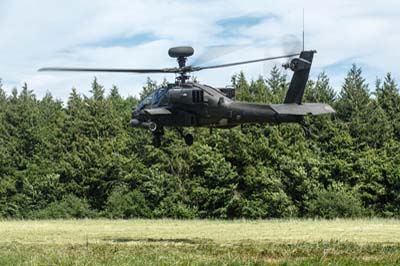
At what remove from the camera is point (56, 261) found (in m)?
18.1

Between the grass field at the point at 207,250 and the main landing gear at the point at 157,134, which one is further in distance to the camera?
the main landing gear at the point at 157,134

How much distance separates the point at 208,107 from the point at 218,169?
4315cm

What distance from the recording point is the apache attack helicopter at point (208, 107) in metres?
27.6

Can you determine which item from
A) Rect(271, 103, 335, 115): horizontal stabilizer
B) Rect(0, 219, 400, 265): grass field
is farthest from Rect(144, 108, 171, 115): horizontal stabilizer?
Rect(0, 219, 400, 265): grass field

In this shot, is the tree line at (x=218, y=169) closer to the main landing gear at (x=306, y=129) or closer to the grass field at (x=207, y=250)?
the grass field at (x=207, y=250)

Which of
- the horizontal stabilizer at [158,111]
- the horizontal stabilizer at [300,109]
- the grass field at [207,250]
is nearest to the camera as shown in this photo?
the grass field at [207,250]

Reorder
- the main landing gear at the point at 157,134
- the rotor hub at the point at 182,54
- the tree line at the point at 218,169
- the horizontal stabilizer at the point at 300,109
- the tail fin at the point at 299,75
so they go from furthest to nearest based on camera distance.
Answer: the tree line at the point at 218,169 < the tail fin at the point at 299,75 < the main landing gear at the point at 157,134 < the horizontal stabilizer at the point at 300,109 < the rotor hub at the point at 182,54

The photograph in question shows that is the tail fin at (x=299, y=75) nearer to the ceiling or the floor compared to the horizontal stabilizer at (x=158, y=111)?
nearer to the ceiling

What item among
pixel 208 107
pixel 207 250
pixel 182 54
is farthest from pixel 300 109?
pixel 207 250

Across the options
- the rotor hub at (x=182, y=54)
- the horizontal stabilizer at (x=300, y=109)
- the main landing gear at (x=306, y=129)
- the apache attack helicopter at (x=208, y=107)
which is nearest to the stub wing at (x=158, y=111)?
the apache attack helicopter at (x=208, y=107)

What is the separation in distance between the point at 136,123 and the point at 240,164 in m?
44.7

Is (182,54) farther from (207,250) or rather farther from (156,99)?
(207,250)

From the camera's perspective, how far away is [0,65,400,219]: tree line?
7006cm

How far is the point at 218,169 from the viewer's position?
232ft
